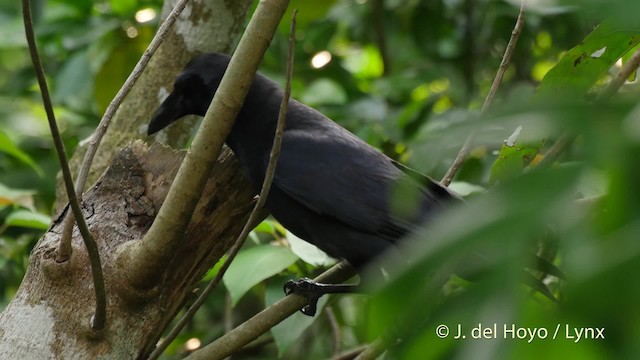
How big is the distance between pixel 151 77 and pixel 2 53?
2.30 metres

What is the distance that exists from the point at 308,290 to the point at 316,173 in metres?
0.35

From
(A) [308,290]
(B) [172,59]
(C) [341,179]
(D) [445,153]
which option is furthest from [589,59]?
(D) [445,153]

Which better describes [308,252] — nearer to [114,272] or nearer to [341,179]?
[341,179]

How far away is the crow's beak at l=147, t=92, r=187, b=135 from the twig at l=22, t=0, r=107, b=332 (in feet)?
3.08

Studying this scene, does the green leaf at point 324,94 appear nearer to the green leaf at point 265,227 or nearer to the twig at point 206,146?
the green leaf at point 265,227

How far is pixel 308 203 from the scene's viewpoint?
8.79 feet

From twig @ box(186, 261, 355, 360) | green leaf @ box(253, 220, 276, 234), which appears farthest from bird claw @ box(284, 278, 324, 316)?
twig @ box(186, 261, 355, 360)

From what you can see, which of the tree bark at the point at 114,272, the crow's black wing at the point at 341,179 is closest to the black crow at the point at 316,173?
the crow's black wing at the point at 341,179

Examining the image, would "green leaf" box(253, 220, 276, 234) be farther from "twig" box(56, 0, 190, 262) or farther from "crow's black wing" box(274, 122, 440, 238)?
"twig" box(56, 0, 190, 262)

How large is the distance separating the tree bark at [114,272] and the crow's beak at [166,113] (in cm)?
53

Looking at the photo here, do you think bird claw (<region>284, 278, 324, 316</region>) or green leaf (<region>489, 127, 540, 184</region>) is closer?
green leaf (<region>489, 127, 540, 184</region>)

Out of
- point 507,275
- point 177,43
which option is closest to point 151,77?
point 177,43

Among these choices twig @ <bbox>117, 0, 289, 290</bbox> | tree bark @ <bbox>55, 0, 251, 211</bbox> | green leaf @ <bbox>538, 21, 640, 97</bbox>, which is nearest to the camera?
twig @ <bbox>117, 0, 289, 290</bbox>

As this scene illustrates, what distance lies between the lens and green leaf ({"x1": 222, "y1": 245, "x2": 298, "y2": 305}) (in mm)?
2600
